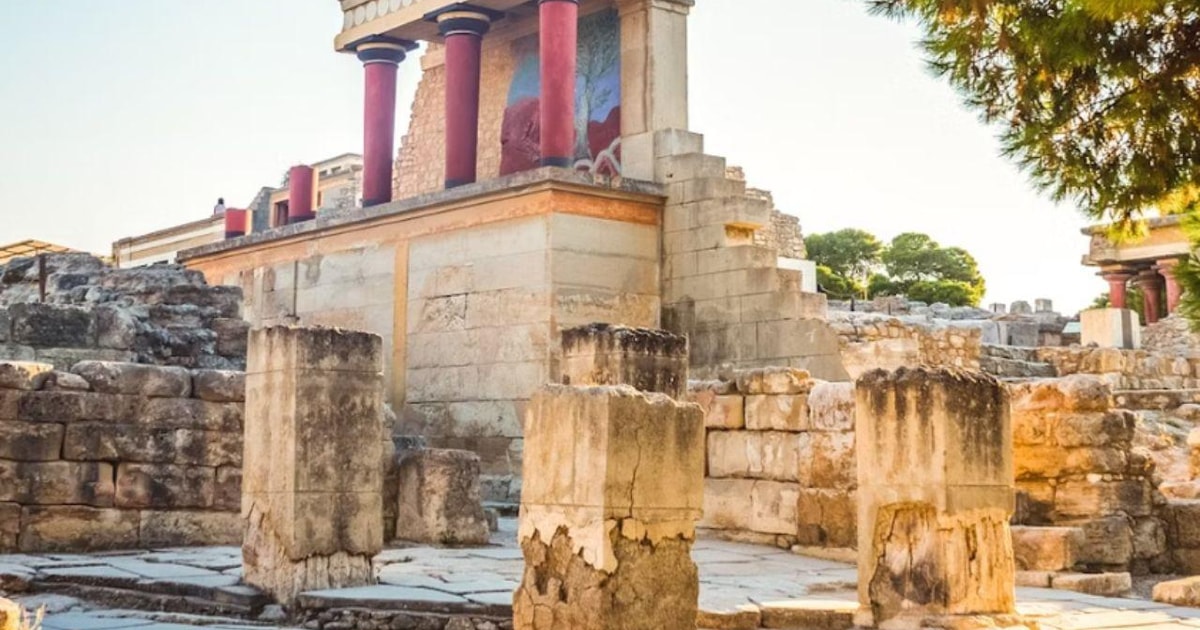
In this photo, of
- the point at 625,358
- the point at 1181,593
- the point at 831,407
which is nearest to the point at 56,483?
the point at 625,358

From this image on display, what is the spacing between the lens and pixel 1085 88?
8164 millimetres

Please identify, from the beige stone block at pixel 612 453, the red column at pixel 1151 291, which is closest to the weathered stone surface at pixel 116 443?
the beige stone block at pixel 612 453

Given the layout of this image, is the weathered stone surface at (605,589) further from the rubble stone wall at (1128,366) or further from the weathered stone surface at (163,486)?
the rubble stone wall at (1128,366)

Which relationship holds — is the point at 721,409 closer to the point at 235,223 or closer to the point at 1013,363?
the point at 1013,363

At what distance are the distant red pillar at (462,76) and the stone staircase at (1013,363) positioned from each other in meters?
7.13

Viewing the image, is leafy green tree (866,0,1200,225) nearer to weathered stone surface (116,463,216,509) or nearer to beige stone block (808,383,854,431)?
beige stone block (808,383,854,431)

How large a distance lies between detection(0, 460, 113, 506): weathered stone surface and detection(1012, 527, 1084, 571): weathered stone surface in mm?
6455

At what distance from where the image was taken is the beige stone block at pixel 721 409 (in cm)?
1199

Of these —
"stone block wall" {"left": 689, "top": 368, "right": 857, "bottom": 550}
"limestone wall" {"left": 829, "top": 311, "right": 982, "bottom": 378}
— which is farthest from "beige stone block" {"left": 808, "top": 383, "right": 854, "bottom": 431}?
"limestone wall" {"left": 829, "top": 311, "right": 982, "bottom": 378}

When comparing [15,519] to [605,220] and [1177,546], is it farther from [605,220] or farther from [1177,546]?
[1177,546]

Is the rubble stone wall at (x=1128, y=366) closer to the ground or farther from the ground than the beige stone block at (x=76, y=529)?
farther from the ground

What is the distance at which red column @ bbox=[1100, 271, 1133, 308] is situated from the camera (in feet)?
124

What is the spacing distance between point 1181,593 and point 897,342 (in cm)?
732

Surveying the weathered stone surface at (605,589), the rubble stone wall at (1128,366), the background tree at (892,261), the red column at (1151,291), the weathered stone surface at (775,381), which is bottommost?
the weathered stone surface at (605,589)
